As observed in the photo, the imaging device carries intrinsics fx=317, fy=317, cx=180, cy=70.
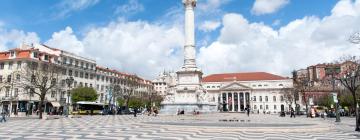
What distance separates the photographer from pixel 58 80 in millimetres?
66188

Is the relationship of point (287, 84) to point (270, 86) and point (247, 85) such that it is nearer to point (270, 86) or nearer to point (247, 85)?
point (270, 86)

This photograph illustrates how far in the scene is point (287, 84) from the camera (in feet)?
376

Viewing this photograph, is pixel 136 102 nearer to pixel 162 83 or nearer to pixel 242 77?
pixel 242 77

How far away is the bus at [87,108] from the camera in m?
56.9

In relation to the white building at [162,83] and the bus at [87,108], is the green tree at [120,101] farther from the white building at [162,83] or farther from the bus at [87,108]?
the white building at [162,83]

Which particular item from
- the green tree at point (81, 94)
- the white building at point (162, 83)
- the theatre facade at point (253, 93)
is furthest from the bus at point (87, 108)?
the white building at point (162, 83)

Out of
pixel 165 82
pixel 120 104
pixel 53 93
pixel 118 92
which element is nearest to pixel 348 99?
pixel 118 92

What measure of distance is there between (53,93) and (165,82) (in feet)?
286

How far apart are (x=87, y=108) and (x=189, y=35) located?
902 inches

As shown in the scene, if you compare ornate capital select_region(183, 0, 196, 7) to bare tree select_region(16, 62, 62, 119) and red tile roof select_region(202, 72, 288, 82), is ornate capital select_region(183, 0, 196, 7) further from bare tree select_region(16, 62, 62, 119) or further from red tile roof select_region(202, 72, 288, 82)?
red tile roof select_region(202, 72, 288, 82)

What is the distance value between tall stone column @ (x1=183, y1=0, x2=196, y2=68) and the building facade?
18.5 m

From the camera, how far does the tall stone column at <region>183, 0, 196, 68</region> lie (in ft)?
177

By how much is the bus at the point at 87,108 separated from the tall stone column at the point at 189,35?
1960cm

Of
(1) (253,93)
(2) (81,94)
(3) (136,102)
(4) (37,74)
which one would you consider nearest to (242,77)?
(1) (253,93)
